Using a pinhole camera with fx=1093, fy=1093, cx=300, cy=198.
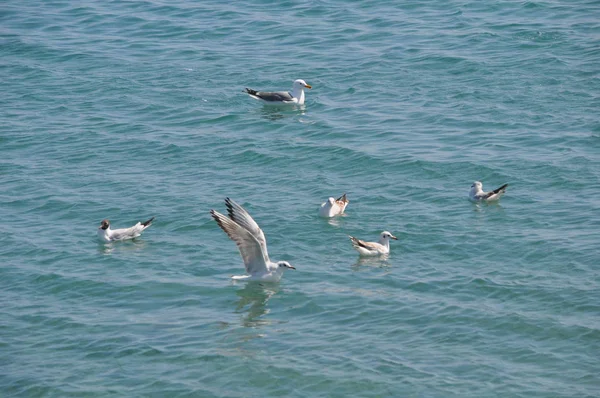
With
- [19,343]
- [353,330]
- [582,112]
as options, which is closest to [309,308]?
[353,330]

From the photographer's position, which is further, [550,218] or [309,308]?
[550,218]

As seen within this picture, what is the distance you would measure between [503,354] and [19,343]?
A: 6.79 m

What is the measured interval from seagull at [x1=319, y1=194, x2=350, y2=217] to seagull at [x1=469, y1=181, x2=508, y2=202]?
2.40 metres

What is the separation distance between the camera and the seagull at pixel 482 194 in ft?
65.7

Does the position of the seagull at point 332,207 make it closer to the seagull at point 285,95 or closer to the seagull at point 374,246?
the seagull at point 374,246

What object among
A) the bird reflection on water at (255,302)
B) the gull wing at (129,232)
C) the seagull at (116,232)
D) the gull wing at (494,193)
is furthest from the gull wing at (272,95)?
the bird reflection on water at (255,302)

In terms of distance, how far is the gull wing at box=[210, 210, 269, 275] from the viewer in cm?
1655

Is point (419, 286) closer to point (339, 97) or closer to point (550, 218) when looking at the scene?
point (550, 218)

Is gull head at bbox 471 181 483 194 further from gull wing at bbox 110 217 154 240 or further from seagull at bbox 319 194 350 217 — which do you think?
gull wing at bbox 110 217 154 240

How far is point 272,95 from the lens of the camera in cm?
2672

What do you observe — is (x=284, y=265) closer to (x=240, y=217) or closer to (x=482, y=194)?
(x=240, y=217)

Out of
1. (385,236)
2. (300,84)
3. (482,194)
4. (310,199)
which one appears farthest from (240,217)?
(300,84)

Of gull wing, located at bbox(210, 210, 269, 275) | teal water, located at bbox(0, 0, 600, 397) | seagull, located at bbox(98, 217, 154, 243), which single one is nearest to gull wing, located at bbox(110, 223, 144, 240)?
Result: seagull, located at bbox(98, 217, 154, 243)

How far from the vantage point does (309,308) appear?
53.9 feet
